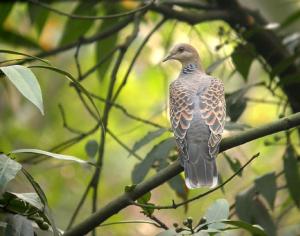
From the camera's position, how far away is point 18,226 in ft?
8.65

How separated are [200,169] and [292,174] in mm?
721

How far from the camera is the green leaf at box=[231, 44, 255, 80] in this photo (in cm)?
455

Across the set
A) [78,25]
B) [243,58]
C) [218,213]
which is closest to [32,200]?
[218,213]

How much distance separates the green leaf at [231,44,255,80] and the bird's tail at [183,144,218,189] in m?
0.81

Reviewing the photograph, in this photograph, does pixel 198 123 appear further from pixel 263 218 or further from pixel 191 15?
pixel 191 15

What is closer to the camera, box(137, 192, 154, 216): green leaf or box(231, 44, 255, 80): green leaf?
box(137, 192, 154, 216): green leaf

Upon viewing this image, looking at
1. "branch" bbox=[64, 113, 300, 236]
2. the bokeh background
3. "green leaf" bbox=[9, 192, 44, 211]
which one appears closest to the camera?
"green leaf" bbox=[9, 192, 44, 211]

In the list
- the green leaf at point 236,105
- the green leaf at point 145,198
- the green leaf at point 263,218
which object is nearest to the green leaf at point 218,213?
the green leaf at point 145,198

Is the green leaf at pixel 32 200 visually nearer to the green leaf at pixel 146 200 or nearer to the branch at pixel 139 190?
the branch at pixel 139 190

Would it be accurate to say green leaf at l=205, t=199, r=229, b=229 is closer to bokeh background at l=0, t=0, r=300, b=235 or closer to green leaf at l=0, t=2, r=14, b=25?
green leaf at l=0, t=2, r=14, b=25

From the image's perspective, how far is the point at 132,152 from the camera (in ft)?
13.1

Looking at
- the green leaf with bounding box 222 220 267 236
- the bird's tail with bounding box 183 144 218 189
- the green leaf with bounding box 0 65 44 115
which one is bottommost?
the green leaf with bounding box 222 220 267 236

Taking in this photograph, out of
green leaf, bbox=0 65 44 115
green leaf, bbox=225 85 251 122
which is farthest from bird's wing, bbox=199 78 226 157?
green leaf, bbox=0 65 44 115

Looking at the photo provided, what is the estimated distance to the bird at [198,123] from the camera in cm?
373
